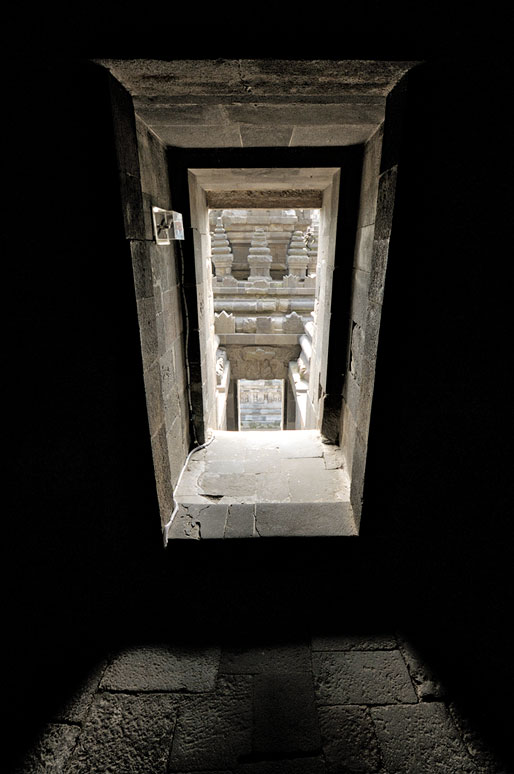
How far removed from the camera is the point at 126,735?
5.76 ft

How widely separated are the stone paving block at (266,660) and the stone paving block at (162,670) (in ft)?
0.26

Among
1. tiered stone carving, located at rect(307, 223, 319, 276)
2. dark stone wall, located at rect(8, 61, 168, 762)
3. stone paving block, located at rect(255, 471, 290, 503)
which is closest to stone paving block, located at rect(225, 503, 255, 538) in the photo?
stone paving block, located at rect(255, 471, 290, 503)

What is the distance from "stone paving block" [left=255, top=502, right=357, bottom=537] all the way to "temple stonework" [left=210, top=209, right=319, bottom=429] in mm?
3845

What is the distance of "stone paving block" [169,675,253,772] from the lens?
65.4 inches

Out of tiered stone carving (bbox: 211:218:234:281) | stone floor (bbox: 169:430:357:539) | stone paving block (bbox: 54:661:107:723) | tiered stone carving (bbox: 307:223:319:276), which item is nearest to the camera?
stone paving block (bbox: 54:661:107:723)

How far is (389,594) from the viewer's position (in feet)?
7.45

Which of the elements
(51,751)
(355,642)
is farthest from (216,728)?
(355,642)

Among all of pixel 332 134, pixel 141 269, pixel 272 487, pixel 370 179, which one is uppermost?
pixel 332 134

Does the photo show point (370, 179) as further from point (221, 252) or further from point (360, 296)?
point (221, 252)

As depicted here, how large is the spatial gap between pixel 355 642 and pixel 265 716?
0.65 metres

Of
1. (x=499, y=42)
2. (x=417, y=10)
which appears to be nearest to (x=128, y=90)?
(x=417, y=10)

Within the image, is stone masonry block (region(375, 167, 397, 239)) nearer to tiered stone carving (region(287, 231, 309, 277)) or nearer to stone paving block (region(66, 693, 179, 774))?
stone paving block (region(66, 693, 179, 774))

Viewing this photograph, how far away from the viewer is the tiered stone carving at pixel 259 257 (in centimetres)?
1106

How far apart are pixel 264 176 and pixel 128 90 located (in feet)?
5.13
